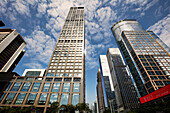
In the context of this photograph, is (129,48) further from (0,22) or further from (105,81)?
(0,22)

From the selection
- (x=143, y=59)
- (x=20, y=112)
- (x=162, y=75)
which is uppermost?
(x=143, y=59)

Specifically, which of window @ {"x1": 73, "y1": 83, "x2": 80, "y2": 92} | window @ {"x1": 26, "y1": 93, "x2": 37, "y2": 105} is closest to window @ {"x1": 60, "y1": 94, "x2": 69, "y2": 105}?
window @ {"x1": 73, "y1": 83, "x2": 80, "y2": 92}

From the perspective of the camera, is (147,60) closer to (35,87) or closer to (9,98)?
(35,87)

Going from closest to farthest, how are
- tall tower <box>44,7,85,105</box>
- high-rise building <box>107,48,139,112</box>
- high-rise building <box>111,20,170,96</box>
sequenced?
tall tower <box>44,7,85,105</box> < high-rise building <box>111,20,170,96</box> < high-rise building <box>107,48,139,112</box>

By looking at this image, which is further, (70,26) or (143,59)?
(70,26)

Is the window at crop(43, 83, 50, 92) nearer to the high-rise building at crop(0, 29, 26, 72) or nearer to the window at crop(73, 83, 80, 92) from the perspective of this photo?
the window at crop(73, 83, 80, 92)

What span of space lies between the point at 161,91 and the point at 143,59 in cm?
3223

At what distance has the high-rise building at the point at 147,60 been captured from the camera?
55.2 meters

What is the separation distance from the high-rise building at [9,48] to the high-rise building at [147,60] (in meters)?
118

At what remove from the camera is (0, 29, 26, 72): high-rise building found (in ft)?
256

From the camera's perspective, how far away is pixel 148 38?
8212 centimetres

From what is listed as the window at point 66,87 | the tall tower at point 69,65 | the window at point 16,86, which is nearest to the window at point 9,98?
the window at point 16,86

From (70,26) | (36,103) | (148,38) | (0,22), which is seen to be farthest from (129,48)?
(0,22)

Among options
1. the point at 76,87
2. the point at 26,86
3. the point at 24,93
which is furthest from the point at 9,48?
the point at 76,87
